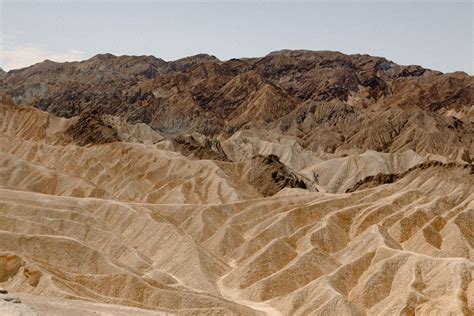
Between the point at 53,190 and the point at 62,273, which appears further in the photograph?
the point at 53,190

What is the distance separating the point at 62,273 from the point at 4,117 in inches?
5476

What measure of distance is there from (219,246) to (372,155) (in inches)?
3672

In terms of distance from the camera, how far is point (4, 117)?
196m

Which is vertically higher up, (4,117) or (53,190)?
(4,117)

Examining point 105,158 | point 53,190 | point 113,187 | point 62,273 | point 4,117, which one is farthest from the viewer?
point 4,117

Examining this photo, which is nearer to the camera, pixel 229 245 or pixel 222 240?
pixel 229 245

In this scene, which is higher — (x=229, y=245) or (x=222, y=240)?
(x=222, y=240)

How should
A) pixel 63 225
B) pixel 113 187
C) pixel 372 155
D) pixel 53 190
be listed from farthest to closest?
pixel 372 155, pixel 113 187, pixel 53 190, pixel 63 225

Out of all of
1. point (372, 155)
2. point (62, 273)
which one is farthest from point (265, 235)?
point (372, 155)

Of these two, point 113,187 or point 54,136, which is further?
point 54,136

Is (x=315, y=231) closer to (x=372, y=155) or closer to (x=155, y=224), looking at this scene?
(x=155, y=224)

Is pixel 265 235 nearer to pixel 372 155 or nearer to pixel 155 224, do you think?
pixel 155 224

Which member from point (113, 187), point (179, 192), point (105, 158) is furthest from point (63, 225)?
point (105, 158)

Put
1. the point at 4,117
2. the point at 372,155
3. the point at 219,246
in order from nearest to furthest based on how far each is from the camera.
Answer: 1. the point at 219,246
2. the point at 372,155
3. the point at 4,117
